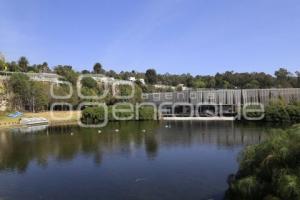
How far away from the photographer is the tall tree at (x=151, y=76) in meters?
143

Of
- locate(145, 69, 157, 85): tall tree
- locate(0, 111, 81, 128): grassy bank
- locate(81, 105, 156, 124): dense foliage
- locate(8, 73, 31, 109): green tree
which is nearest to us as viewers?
locate(0, 111, 81, 128): grassy bank

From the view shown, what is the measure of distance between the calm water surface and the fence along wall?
2550cm

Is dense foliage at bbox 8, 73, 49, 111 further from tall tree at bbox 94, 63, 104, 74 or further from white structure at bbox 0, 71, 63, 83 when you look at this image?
tall tree at bbox 94, 63, 104, 74

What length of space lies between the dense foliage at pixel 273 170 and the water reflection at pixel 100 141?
62.4ft

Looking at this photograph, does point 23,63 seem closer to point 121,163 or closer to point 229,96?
point 229,96

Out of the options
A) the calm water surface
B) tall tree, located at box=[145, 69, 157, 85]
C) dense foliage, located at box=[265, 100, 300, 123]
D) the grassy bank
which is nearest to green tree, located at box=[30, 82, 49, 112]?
the grassy bank

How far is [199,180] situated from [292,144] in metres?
12.3

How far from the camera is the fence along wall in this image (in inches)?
2948

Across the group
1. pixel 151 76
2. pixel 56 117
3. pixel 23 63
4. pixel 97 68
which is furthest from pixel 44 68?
pixel 56 117

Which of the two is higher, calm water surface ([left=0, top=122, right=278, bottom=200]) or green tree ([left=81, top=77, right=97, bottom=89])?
green tree ([left=81, top=77, right=97, bottom=89])

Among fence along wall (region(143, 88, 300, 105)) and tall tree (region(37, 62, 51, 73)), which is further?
tall tree (region(37, 62, 51, 73))

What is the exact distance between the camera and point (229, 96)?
81500 millimetres

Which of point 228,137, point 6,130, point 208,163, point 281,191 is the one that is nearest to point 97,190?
point 208,163

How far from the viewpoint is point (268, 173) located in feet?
48.6
